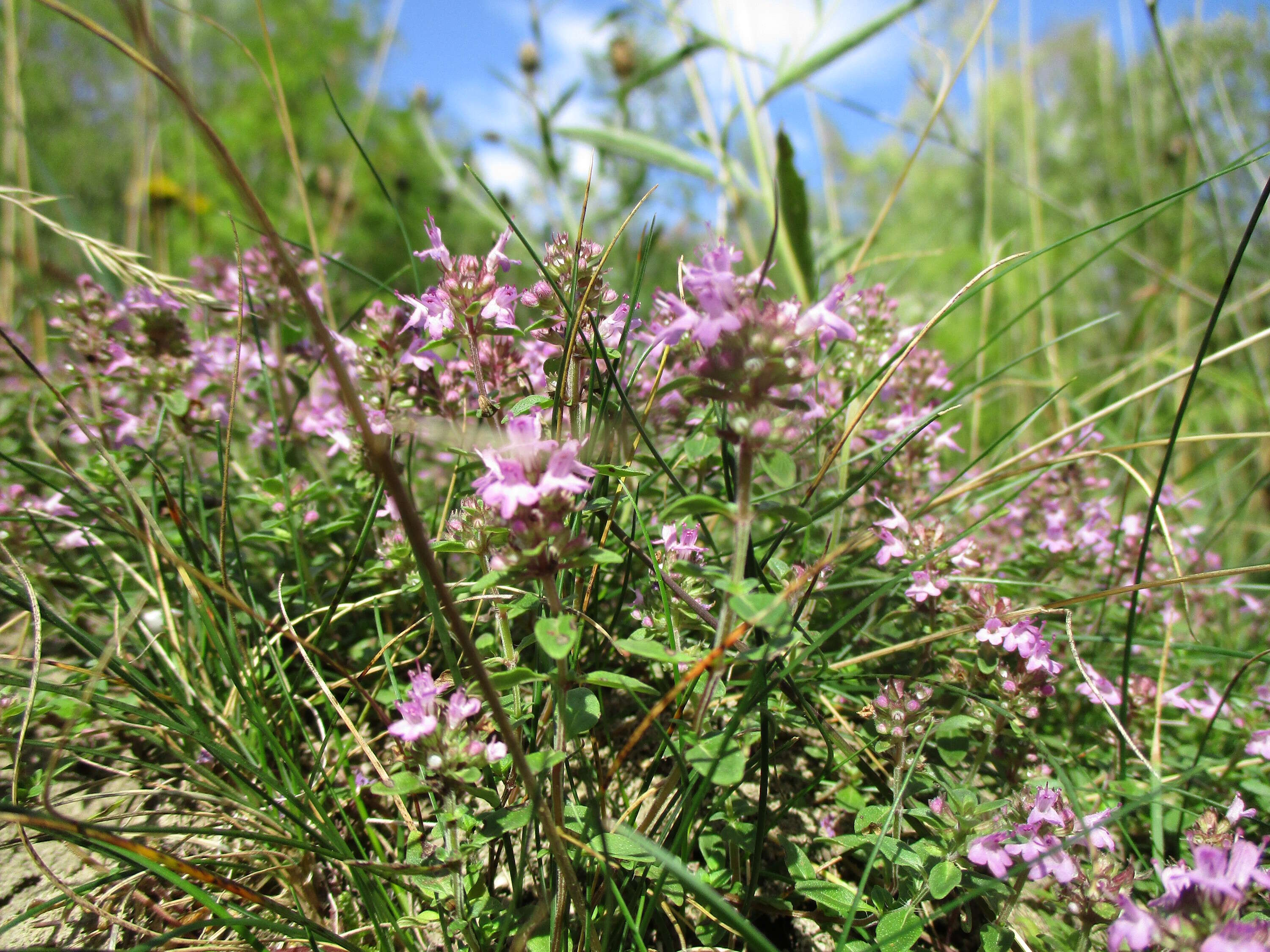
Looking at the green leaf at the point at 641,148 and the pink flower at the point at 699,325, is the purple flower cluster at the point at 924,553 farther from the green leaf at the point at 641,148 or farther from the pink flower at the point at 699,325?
the green leaf at the point at 641,148

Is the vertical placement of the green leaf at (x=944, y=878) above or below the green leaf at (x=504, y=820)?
below

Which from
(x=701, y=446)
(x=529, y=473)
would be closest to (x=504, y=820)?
(x=529, y=473)

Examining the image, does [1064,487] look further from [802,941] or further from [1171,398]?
[1171,398]

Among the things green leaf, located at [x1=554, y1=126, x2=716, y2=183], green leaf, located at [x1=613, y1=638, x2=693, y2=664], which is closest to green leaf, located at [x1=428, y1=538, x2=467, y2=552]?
green leaf, located at [x1=613, y1=638, x2=693, y2=664]

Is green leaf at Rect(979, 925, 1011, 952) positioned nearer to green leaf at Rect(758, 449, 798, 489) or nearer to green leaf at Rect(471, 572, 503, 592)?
green leaf at Rect(758, 449, 798, 489)

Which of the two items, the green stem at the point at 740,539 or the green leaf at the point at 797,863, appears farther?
the green leaf at the point at 797,863

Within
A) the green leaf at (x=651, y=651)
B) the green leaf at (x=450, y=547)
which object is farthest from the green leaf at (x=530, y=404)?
the green leaf at (x=651, y=651)

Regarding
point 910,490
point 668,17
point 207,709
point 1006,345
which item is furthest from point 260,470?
point 1006,345
